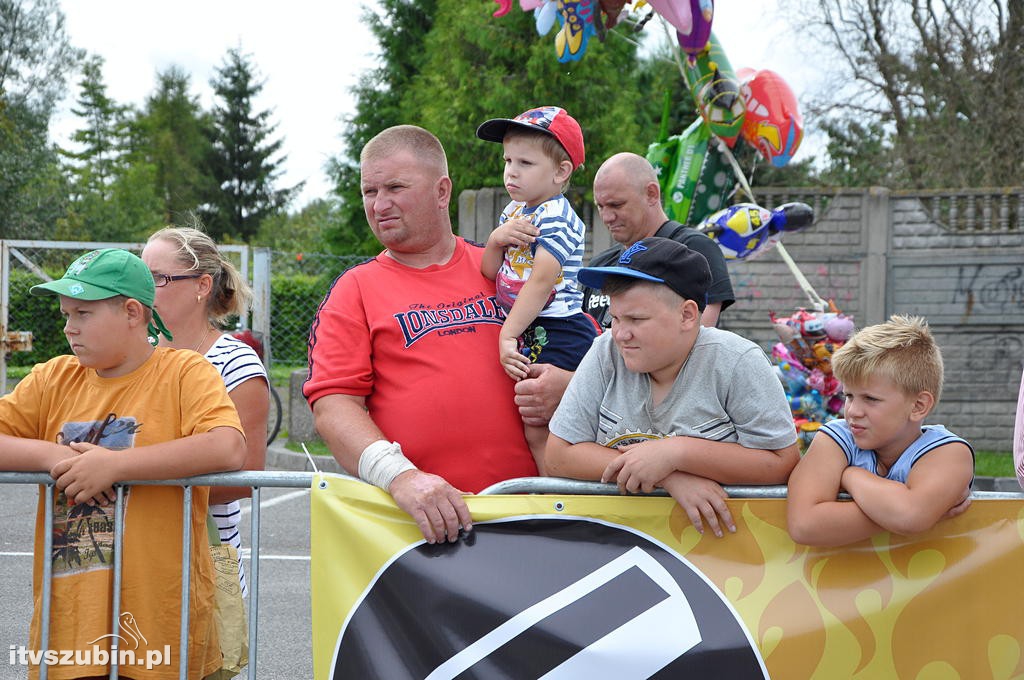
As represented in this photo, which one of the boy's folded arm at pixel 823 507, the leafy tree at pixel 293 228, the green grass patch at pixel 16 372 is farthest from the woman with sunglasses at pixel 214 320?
the leafy tree at pixel 293 228

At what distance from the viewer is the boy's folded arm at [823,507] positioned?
8.33ft

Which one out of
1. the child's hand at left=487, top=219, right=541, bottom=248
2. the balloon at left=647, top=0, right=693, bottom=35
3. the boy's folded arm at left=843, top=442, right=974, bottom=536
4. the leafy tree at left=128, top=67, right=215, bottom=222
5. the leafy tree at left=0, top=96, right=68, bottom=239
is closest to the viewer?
the boy's folded arm at left=843, top=442, right=974, bottom=536

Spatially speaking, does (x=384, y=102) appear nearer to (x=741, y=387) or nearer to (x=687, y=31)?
(x=687, y=31)

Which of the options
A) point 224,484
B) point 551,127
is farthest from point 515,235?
point 224,484

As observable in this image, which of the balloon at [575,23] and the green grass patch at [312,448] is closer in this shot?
the balloon at [575,23]

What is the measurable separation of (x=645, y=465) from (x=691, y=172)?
649 centimetres

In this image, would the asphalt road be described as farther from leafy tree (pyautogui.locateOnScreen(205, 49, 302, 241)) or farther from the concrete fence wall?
leafy tree (pyautogui.locateOnScreen(205, 49, 302, 241))

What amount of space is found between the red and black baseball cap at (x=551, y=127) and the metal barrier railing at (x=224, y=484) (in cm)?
114

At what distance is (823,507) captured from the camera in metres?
2.56

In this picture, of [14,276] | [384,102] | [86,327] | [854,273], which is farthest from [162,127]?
[86,327]

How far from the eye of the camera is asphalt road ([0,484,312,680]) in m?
5.22

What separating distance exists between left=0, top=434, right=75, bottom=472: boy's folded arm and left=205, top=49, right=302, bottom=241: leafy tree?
53.1m

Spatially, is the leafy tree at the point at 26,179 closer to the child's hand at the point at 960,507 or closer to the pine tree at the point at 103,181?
the pine tree at the point at 103,181

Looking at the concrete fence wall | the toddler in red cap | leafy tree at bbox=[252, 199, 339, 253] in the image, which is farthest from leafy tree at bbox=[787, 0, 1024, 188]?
leafy tree at bbox=[252, 199, 339, 253]
